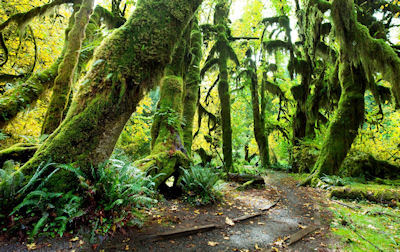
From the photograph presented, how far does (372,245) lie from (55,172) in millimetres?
5321

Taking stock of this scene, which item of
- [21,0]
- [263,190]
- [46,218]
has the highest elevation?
[21,0]

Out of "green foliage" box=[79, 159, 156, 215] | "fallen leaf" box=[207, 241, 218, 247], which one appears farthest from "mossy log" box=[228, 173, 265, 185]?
"green foliage" box=[79, 159, 156, 215]

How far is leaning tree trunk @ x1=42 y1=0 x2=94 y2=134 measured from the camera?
5715 millimetres

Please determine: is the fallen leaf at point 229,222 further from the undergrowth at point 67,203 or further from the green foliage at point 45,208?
the green foliage at point 45,208

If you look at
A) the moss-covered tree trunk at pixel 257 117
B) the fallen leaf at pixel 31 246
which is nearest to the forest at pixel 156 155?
the fallen leaf at pixel 31 246

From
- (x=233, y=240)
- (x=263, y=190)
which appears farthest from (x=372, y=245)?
(x=263, y=190)

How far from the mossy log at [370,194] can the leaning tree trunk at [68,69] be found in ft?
30.4

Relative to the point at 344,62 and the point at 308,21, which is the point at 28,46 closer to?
the point at 308,21

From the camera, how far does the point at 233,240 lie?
3.66 meters

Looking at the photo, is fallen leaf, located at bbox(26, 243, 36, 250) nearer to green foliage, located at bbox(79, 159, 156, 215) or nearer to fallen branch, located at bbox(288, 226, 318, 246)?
green foliage, located at bbox(79, 159, 156, 215)

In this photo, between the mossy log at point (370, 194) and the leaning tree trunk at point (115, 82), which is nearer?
the leaning tree trunk at point (115, 82)

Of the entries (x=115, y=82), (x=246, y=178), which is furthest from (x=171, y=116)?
(x=246, y=178)

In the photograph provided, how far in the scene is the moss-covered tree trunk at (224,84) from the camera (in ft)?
33.6

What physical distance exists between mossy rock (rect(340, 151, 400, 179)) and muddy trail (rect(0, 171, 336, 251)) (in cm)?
585
